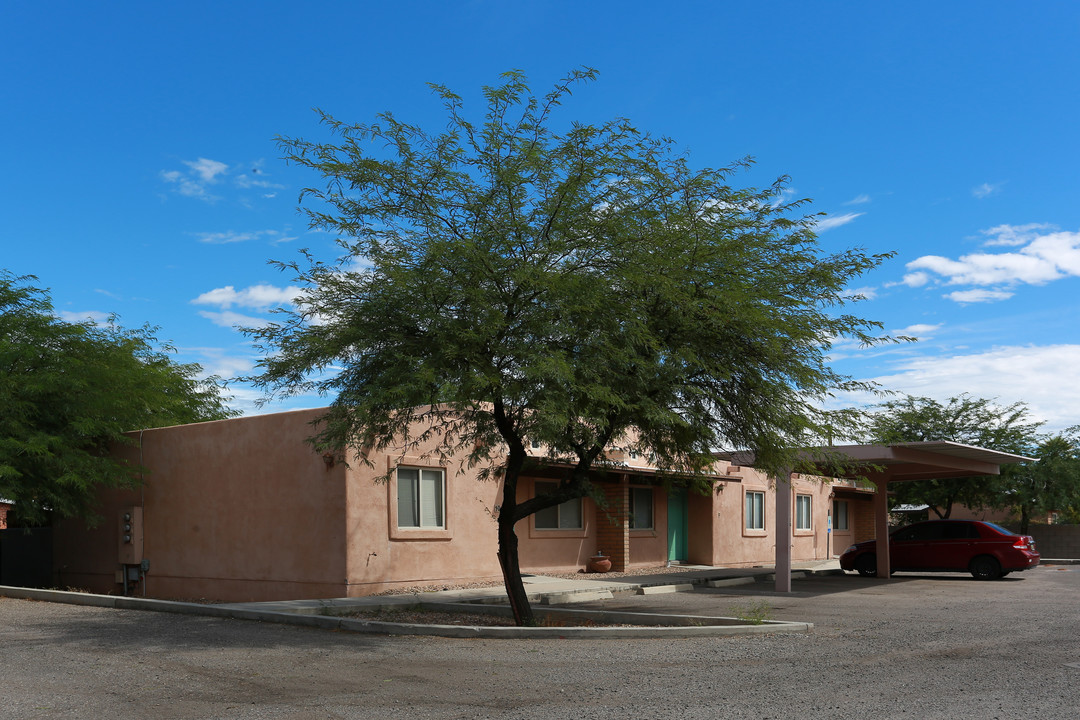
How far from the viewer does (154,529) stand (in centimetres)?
2269

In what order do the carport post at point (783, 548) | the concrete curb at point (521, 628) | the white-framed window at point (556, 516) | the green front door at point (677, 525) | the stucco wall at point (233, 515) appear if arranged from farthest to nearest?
the green front door at point (677, 525), the white-framed window at point (556, 516), the carport post at point (783, 548), the stucco wall at point (233, 515), the concrete curb at point (521, 628)

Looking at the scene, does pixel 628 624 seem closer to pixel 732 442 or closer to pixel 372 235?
pixel 732 442

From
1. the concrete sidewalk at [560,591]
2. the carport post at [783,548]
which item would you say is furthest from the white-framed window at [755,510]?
the carport post at [783,548]

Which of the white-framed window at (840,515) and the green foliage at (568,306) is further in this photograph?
the white-framed window at (840,515)

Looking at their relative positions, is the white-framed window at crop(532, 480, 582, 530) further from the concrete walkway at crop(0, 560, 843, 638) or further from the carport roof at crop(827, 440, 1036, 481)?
the carport roof at crop(827, 440, 1036, 481)

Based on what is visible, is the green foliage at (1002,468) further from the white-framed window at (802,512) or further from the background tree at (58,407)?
the background tree at (58,407)

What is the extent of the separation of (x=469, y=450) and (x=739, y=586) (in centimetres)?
755

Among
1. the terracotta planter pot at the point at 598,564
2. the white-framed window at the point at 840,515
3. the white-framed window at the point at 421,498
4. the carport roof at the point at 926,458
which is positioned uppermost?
the carport roof at the point at 926,458

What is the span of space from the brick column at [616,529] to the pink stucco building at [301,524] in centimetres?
4

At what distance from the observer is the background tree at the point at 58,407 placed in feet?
68.4

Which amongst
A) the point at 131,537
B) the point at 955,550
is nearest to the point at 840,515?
the point at 955,550

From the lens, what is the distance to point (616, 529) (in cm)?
2486

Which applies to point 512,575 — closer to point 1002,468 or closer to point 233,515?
point 233,515

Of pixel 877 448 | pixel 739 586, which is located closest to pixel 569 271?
pixel 877 448
